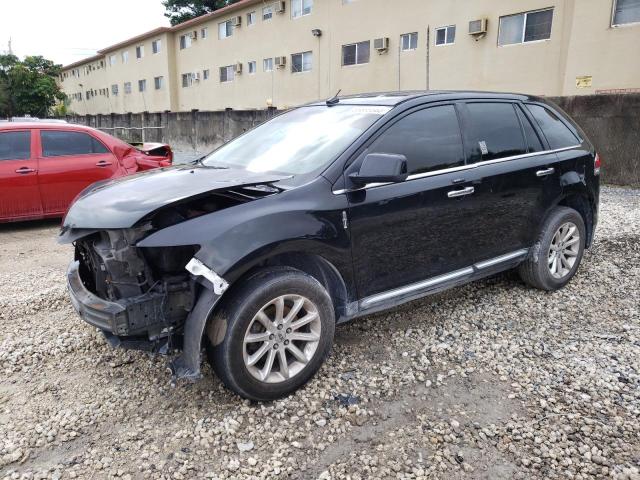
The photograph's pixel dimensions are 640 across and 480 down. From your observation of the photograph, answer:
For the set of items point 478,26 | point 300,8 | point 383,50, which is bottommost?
point 383,50

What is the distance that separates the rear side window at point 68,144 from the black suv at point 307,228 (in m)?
3.98

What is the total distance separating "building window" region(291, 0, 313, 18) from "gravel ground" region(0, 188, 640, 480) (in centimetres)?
2266

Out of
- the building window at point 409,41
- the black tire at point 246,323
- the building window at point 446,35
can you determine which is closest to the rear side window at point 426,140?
the black tire at point 246,323

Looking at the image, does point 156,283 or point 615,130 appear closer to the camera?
point 156,283

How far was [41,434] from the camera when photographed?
8.21 ft

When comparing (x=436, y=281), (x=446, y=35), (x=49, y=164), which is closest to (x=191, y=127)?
(x=446, y=35)

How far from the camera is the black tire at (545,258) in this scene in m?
4.16

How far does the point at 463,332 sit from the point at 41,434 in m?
2.79

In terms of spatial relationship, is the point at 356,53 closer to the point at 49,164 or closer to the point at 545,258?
the point at 49,164

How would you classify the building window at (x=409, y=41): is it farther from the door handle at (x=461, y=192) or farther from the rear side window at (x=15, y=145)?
the door handle at (x=461, y=192)

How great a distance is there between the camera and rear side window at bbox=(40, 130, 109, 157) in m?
6.71

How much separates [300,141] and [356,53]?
19653 mm

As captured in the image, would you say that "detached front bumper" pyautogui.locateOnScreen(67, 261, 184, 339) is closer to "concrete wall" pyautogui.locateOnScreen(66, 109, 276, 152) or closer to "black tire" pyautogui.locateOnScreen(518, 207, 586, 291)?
"black tire" pyautogui.locateOnScreen(518, 207, 586, 291)

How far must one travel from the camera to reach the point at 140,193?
2.72 m
